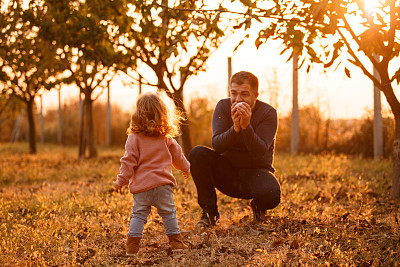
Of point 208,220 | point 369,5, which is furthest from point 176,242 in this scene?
point 369,5

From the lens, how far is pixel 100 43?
1019 centimetres

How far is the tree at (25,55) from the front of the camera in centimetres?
1144

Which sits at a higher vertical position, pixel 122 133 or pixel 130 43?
pixel 130 43

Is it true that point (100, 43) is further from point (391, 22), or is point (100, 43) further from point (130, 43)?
point (391, 22)

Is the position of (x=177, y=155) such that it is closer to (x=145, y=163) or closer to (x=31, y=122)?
(x=145, y=163)

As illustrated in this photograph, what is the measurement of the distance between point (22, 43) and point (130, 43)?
5.31 metres

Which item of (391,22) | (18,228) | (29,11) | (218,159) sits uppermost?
(29,11)

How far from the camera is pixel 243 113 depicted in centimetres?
421

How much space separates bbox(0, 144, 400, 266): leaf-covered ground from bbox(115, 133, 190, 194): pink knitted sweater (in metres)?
0.60

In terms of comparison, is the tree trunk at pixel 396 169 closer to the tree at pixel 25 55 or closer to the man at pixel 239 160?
the man at pixel 239 160

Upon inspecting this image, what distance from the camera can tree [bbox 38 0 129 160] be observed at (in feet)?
30.8

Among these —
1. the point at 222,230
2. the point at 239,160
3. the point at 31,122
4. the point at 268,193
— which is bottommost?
the point at 222,230

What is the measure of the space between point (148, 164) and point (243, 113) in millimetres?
978

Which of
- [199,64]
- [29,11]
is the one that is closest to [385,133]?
[199,64]
